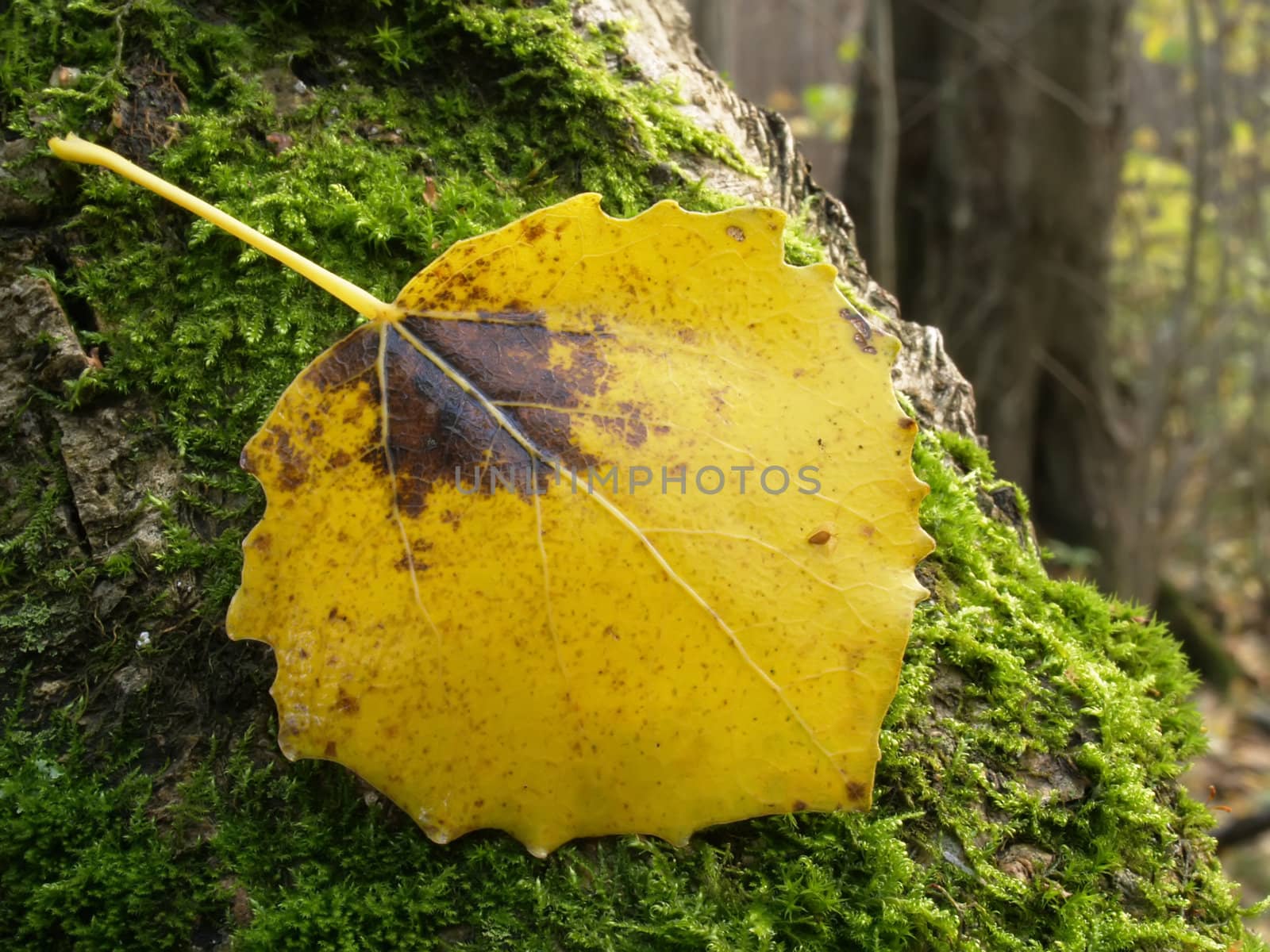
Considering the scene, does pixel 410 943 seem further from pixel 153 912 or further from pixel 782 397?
pixel 782 397

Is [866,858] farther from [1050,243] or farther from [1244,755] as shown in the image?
[1244,755]

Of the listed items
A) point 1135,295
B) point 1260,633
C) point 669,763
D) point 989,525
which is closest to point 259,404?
point 669,763

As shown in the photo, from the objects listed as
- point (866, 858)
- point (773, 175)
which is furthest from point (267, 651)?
point (773, 175)

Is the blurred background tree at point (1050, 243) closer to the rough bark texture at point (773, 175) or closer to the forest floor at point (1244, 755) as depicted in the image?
the forest floor at point (1244, 755)

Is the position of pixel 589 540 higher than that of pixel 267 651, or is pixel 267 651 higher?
pixel 589 540

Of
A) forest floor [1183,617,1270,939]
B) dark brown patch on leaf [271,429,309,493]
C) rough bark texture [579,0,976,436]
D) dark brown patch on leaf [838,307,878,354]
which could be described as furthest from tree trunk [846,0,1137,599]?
dark brown patch on leaf [271,429,309,493]

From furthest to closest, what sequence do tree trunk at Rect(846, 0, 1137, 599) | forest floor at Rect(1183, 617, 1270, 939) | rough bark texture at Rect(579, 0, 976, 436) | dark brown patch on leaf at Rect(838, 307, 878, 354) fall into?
1. forest floor at Rect(1183, 617, 1270, 939)
2. tree trunk at Rect(846, 0, 1137, 599)
3. rough bark texture at Rect(579, 0, 976, 436)
4. dark brown patch on leaf at Rect(838, 307, 878, 354)

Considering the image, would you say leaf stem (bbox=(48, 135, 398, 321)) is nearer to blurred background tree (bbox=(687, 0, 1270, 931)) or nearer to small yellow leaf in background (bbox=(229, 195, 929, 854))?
small yellow leaf in background (bbox=(229, 195, 929, 854))
